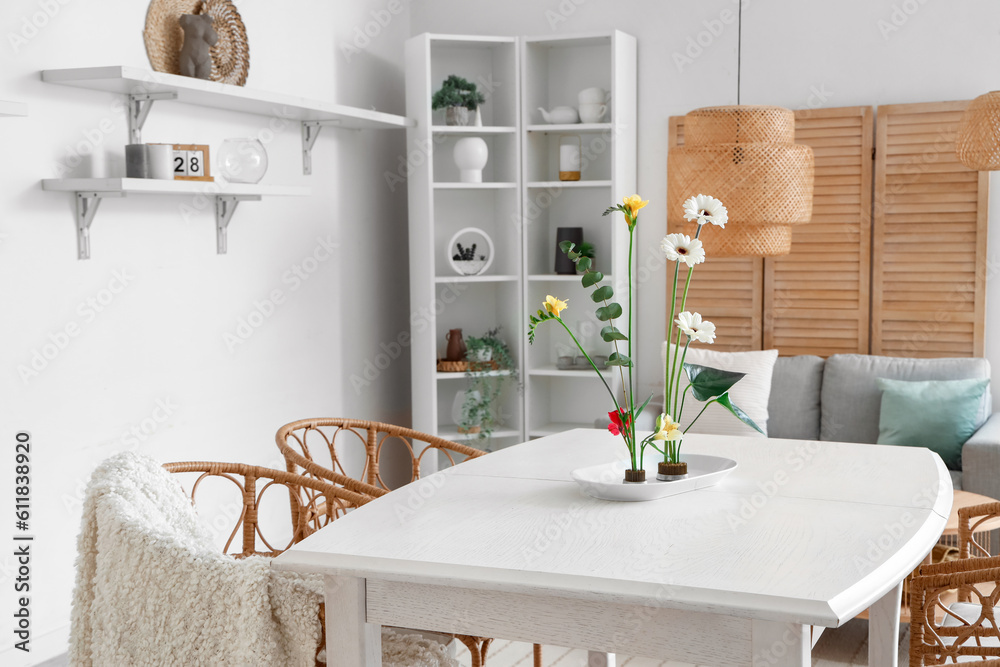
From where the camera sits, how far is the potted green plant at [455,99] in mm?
4238

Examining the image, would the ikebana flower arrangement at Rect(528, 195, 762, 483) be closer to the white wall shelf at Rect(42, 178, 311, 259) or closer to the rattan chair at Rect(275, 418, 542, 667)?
the rattan chair at Rect(275, 418, 542, 667)

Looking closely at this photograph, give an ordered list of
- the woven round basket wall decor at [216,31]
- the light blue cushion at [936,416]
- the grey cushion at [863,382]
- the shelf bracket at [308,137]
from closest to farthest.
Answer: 1. the woven round basket wall decor at [216,31]
2. the light blue cushion at [936,416]
3. the grey cushion at [863,382]
4. the shelf bracket at [308,137]

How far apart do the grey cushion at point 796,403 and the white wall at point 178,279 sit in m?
1.78

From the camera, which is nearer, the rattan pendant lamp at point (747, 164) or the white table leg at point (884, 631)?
the white table leg at point (884, 631)

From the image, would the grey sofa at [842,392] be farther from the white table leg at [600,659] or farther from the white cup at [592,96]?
the white table leg at [600,659]

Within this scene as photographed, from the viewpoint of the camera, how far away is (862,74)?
4.09 metres

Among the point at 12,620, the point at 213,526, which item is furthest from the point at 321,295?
the point at 12,620

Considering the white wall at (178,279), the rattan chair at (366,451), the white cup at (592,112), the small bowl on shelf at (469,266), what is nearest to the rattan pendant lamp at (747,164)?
the rattan chair at (366,451)

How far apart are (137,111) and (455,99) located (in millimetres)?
1554

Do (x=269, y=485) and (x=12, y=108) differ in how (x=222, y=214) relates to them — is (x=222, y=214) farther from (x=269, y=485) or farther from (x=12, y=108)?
(x=269, y=485)

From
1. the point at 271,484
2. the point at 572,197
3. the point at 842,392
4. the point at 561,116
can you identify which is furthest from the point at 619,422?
the point at 572,197

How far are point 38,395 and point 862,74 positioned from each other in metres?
3.40

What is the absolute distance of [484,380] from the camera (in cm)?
432

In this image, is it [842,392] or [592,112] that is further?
[592,112]
